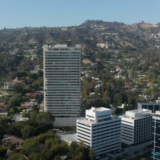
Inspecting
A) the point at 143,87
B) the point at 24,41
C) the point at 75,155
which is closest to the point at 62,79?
the point at 75,155

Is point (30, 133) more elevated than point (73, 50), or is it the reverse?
point (73, 50)

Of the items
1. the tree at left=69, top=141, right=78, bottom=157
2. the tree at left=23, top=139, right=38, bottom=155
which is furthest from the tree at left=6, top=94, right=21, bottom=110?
the tree at left=69, top=141, right=78, bottom=157

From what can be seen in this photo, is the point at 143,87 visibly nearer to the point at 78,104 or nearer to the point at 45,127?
the point at 78,104

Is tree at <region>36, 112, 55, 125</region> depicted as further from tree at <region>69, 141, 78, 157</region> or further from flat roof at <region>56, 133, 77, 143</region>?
tree at <region>69, 141, 78, 157</region>

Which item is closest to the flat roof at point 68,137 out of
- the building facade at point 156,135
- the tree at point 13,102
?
the building facade at point 156,135

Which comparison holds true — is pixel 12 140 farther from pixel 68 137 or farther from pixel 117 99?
pixel 117 99

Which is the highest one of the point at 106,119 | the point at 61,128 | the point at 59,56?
the point at 59,56
